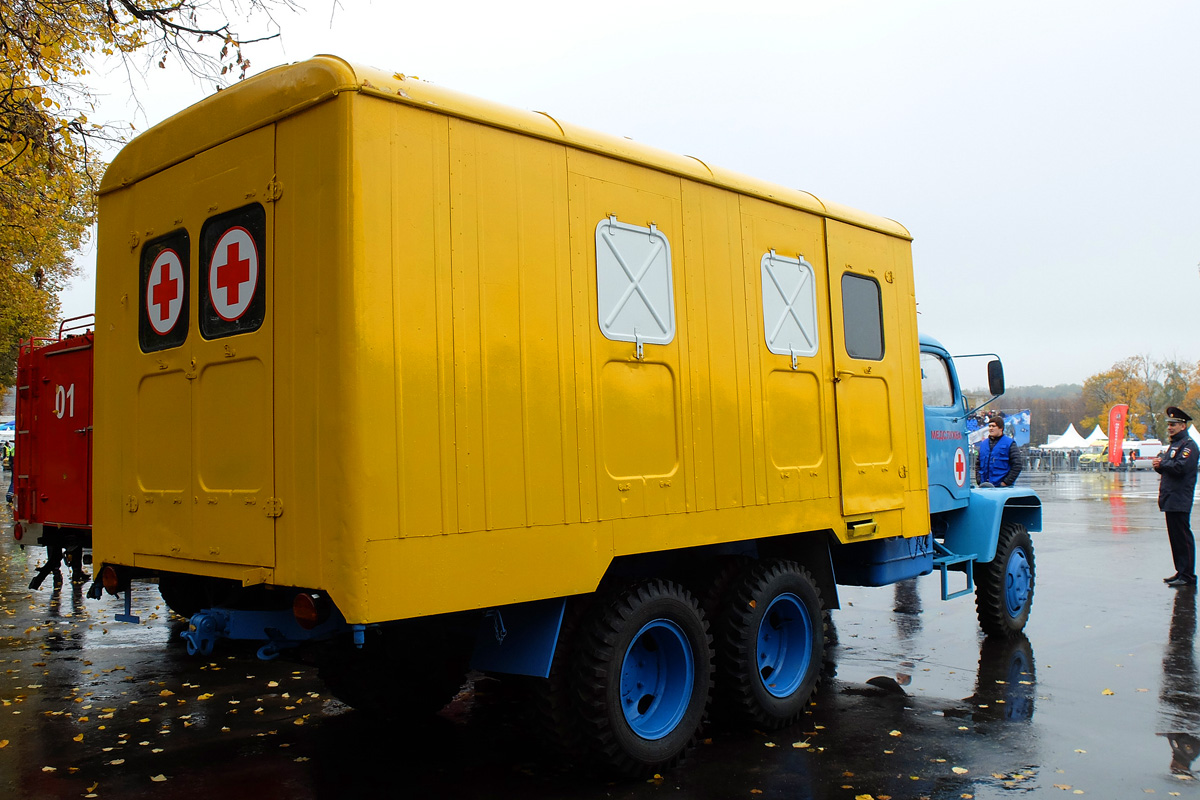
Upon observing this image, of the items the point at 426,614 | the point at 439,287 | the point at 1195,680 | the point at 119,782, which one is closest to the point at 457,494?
the point at 426,614

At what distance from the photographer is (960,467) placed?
8055 millimetres

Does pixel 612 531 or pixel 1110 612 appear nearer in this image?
pixel 612 531

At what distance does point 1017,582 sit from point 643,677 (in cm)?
477

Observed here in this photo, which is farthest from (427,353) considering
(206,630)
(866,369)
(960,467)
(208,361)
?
(960,467)

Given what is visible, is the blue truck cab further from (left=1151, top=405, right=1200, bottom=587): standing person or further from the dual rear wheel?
(left=1151, top=405, right=1200, bottom=587): standing person

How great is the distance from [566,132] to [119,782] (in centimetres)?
401

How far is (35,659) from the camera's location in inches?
311

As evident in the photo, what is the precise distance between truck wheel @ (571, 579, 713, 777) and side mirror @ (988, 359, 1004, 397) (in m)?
4.23

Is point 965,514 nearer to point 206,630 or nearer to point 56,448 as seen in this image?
point 206,630

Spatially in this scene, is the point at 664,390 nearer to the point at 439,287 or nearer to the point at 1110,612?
the point at 439,287

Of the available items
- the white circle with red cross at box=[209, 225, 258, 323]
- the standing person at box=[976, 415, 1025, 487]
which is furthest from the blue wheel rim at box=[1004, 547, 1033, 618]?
the white circle with red cross at box=[209, 225, 258, 323]

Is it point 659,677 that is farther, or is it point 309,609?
point 659,677

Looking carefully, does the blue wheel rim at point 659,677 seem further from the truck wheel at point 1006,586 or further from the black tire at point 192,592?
the truck wheel at point 1006,586

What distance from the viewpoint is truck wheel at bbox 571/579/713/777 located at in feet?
14.9
